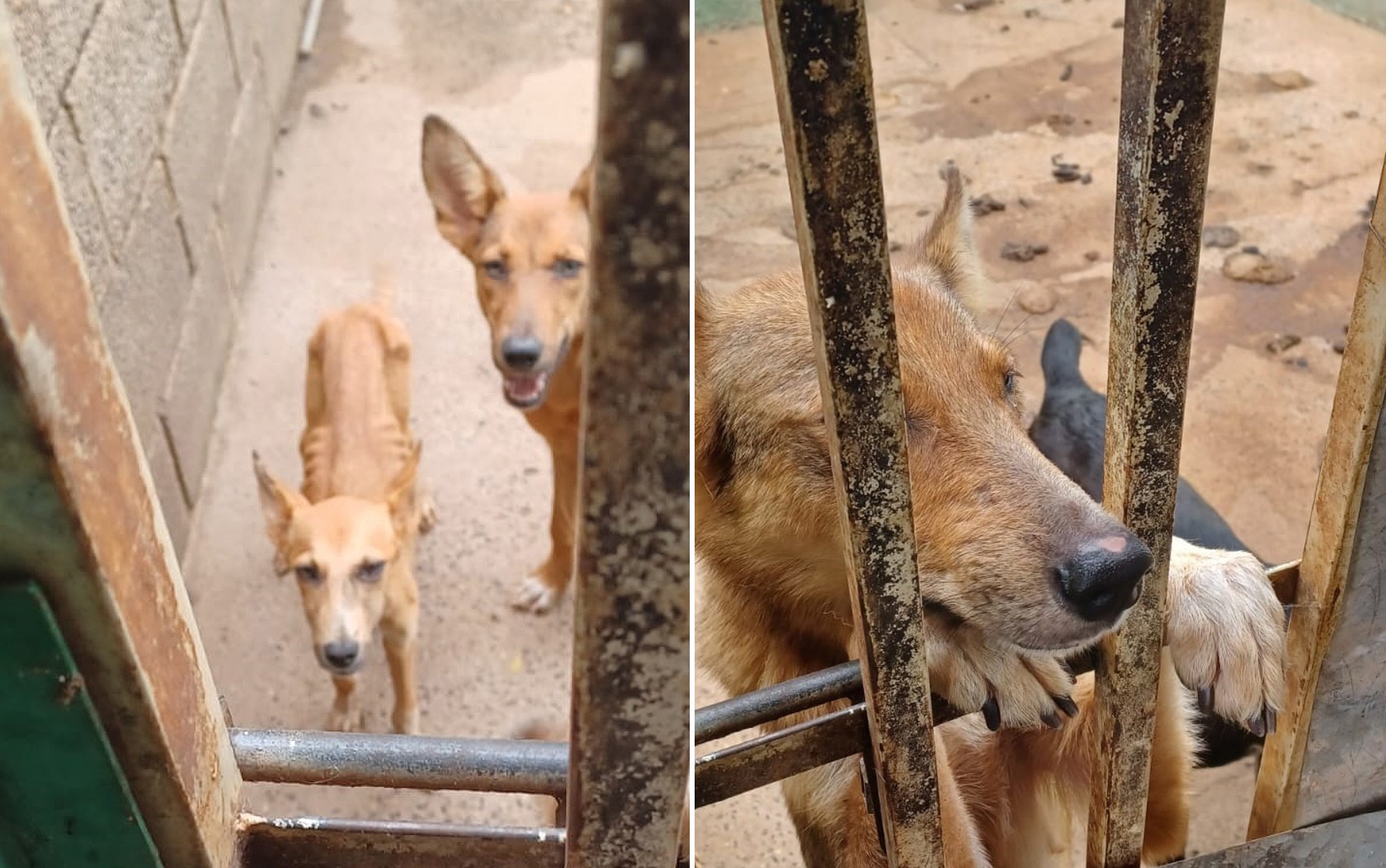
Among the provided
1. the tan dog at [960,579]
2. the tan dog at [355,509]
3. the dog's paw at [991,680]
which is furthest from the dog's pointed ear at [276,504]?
the dog's paw at [991,680]

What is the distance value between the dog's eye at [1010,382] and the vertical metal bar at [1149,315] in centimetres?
60

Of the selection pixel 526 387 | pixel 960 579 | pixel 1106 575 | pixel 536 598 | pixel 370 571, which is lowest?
pixel 536 598

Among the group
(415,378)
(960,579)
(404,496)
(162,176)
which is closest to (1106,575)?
(960,579)

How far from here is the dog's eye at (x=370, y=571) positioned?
3.51 m

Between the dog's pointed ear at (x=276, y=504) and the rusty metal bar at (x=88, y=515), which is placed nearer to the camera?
the rusty metal bar at (x=88, y=515)

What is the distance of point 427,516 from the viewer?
4.45 metres

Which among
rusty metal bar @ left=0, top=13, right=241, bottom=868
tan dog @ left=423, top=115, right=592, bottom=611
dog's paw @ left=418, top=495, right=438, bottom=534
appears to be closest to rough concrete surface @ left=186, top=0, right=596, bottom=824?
dog's paw @ left=418, top=495, right=438, bottom=534

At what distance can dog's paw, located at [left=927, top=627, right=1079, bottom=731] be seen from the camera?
1.71 m

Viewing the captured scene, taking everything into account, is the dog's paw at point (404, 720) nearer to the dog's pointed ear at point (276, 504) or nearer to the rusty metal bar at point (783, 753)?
the dog's pointed ear at point (276, 504)

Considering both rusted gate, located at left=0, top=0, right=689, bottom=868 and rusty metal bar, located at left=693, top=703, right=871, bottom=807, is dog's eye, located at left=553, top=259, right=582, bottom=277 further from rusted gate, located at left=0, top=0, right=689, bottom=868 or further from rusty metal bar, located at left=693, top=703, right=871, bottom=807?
rusted gate, located at left=0, top=0, right=689, bottom=868

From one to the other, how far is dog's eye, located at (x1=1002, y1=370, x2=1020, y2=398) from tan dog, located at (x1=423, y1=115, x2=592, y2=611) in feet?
6.56

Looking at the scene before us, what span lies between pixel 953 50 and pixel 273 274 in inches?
146

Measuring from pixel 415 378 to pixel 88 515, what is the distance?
4.21m

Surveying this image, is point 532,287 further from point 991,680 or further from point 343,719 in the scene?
point 991,680
